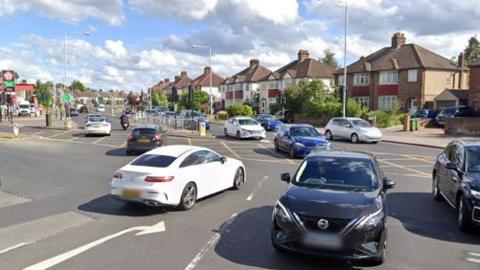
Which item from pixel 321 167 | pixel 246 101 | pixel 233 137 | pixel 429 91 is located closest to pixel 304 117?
pixel 429 91

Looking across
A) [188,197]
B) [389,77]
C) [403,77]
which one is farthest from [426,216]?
[389,77]

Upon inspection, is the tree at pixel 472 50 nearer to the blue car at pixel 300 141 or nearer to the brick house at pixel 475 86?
the brick house at pixel 475 86

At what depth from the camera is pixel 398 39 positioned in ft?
198

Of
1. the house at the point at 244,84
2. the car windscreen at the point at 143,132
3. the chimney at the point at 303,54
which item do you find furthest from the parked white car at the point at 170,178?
the house at the point at 244,84

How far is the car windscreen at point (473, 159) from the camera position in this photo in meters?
9.06

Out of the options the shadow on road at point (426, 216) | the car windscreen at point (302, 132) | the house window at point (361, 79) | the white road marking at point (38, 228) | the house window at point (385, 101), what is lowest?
the shadow on road at point (426, 216)

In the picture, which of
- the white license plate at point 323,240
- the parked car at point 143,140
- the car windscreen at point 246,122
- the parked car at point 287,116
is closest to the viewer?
the white license plate at point 323,240

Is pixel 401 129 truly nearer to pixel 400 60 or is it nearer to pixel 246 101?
pixel 400 60

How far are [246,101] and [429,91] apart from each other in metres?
38.1

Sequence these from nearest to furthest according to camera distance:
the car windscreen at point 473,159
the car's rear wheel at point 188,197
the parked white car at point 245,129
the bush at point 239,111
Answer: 1. the car windscreen at point 473,159
2. the car's rear wheel at point 188,197
3. the parked white car at point 245,129
4. the bush at point 239,111

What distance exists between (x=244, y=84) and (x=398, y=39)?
3496 centimetres

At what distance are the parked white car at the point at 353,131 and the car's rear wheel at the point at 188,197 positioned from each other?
790 inches

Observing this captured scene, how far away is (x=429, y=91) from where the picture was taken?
178 ft

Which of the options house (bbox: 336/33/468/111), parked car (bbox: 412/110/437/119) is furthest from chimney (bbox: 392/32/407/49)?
parked car (bbox: 412/110/437/119)
